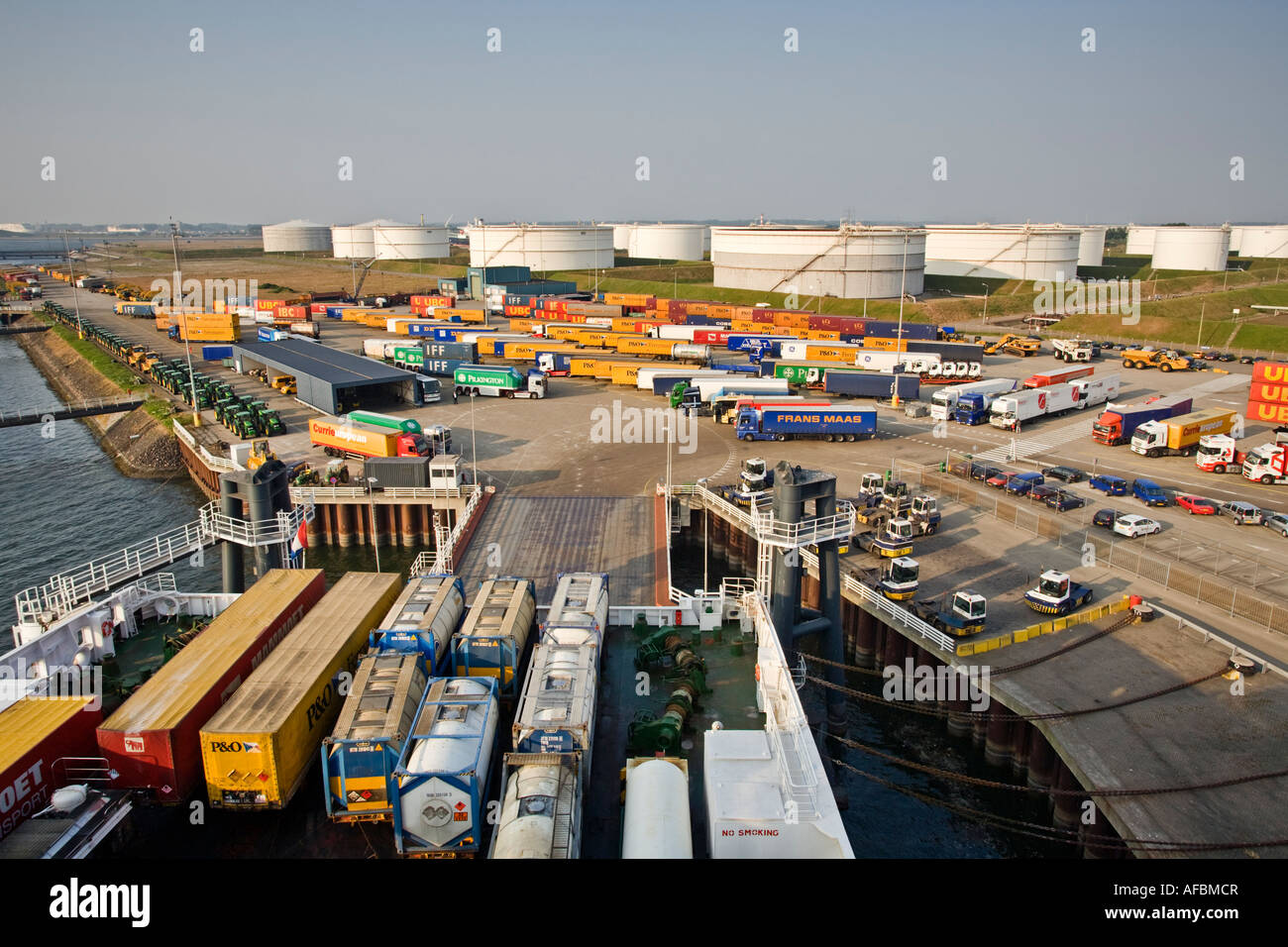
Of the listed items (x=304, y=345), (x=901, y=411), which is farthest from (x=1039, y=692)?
(x=304, y=345)

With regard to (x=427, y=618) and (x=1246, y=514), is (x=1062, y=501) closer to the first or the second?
(x=1246, y=514)

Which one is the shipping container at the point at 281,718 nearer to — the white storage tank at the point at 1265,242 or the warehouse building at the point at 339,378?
the warehouse building at the point at 339,378

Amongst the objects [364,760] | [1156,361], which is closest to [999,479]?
[364,760]

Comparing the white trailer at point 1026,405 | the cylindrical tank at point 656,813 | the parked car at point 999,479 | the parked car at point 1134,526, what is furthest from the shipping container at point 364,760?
the white trailer at point 1026,405

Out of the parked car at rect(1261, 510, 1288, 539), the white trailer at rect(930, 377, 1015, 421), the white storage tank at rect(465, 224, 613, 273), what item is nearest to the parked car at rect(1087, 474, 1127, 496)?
the parked car at rect(1261, 510, 1288, 539)

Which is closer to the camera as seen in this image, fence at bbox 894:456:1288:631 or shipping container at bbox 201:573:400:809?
shipping container at bbox 201:573:400:809

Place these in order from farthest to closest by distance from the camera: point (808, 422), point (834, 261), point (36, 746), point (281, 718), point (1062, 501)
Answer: point (834, 261) < point (808, 422) < point (1062, 501) < point (281, 718) < point (36, 746)

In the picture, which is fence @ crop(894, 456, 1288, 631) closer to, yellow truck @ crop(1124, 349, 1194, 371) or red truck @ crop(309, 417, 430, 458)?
red truck @ crop(309, 417, 430, 458)
